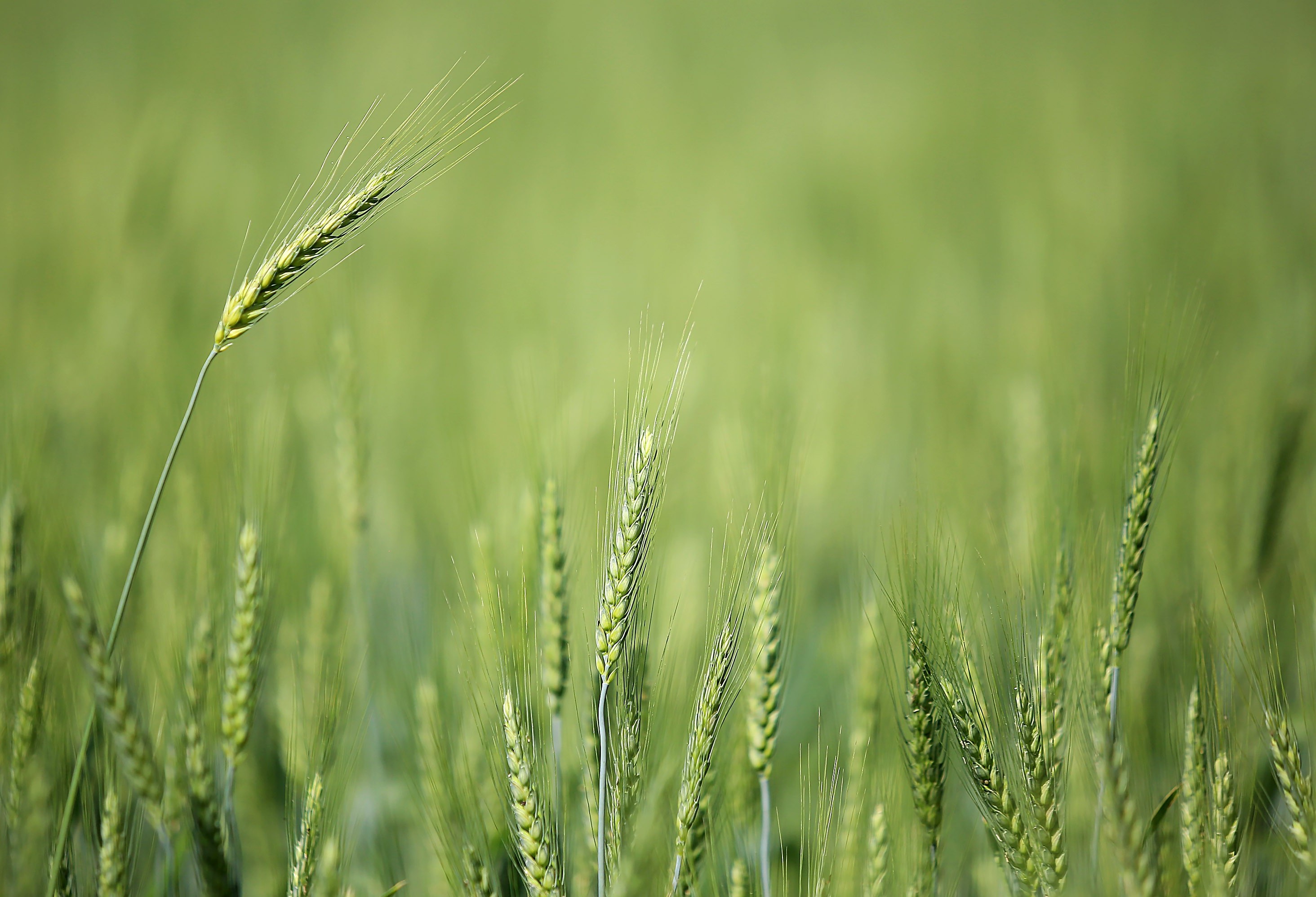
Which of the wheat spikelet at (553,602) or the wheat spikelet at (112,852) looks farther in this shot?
the wheat spikelet at (553,602)

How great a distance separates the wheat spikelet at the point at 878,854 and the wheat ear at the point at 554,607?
416mm

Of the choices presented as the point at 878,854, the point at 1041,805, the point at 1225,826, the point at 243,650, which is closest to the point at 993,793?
the point at 1041,805

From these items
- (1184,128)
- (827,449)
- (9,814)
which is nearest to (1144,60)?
(1184,128)

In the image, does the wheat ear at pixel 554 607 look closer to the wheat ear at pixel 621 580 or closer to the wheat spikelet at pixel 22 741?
the wheat ear at pixel 621 580

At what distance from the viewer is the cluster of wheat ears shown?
29.6 inches

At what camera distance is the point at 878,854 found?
867 mm

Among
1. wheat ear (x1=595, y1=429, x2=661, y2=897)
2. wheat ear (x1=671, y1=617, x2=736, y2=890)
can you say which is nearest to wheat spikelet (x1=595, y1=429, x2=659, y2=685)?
wheat ear (x1=595, y1=429, x2=661, y2=897)

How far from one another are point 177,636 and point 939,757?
119 centimetres

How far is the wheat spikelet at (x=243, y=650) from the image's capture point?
0.83 metres

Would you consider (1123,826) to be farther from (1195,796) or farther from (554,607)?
A: (554,607)

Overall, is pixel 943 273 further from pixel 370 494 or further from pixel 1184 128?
pixel 370 494

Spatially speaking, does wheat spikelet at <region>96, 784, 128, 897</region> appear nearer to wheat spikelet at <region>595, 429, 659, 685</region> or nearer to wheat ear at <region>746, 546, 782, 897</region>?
wheat spikelet at <region>595, 429, 659, 685</region>

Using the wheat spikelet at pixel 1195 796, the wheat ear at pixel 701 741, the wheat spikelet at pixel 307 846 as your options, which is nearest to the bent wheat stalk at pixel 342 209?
the wheat spikelet at pixel 307 846

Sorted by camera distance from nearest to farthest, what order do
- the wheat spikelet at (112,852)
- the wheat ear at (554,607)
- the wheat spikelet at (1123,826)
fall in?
the wheat spikelet at (1123,826)
the wheat spikelet at (112,852)
the wheat ear at (554,607)
